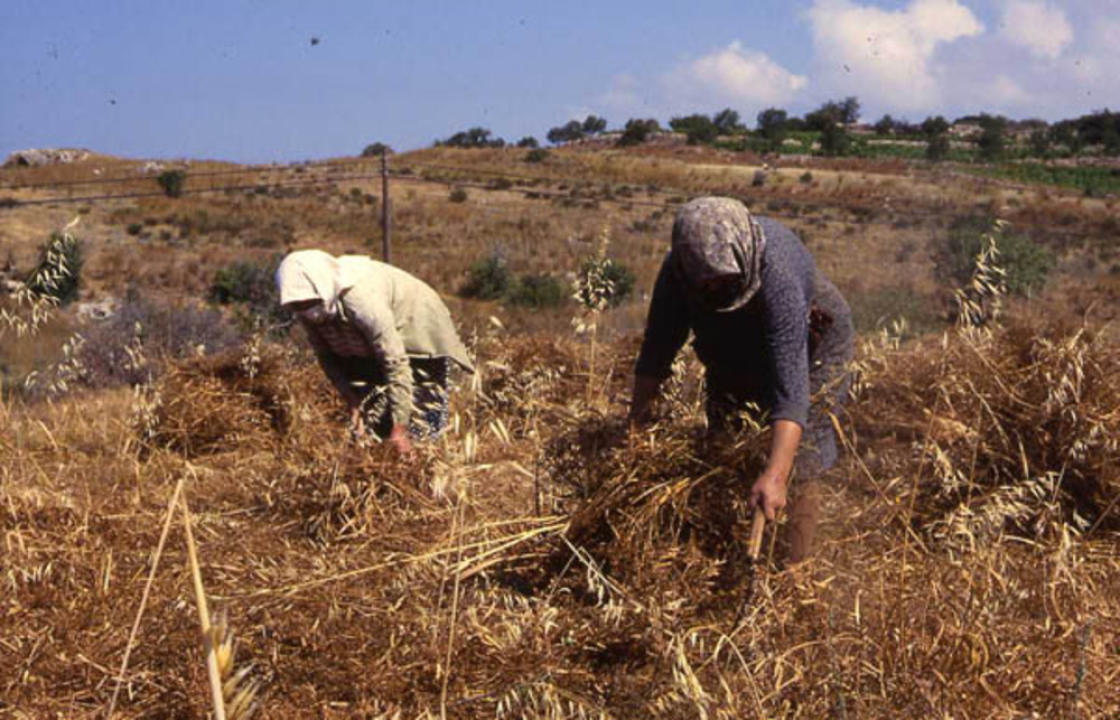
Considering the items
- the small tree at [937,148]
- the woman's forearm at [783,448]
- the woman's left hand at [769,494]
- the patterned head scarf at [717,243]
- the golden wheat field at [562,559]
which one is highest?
the small tree at [937,148]

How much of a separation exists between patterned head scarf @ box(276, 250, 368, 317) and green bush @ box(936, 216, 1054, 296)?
11.8m

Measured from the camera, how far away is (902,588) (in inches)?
90.4

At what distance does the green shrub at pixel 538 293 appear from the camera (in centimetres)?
1753

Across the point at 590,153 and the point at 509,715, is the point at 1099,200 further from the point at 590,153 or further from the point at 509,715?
the point at 509,715

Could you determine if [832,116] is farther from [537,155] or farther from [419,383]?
[419,383]

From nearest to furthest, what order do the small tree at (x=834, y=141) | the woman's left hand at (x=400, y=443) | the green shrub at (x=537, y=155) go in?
the woman's left hand at (x=400, y=443) → the small tree at (x=834, y=141) → the green shrub at (x=537, y=155)

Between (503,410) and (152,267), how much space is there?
61.5 ft

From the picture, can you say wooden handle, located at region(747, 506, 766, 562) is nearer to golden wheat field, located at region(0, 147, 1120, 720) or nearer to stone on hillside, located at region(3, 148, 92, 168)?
golden wheat field, located at region(0, 147, 1120, 720)

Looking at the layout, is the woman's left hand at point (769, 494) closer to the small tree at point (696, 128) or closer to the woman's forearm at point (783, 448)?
the woman's forearm at point (783, 448)

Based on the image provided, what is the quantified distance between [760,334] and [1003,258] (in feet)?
42.7

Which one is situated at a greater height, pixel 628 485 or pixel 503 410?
pixel 628 485

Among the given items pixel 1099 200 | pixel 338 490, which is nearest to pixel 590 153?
pixel 1099 200

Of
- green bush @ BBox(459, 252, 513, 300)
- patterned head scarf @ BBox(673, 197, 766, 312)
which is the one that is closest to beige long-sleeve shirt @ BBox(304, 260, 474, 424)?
patterned head scarf @ BBox(673, 197, 766, 312)

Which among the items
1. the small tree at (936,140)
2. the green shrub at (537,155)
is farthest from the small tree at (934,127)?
the green shrub at (537,155)
